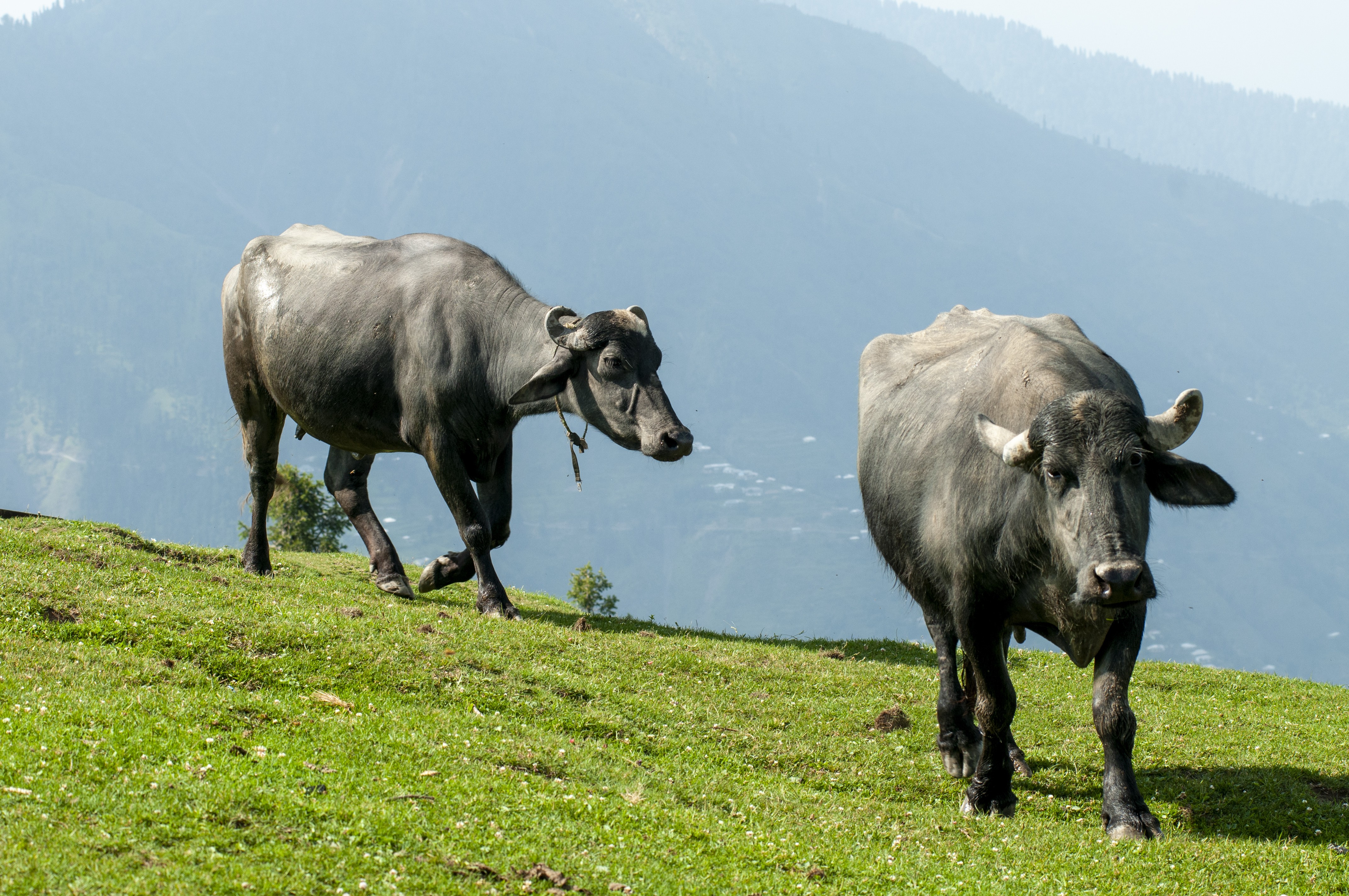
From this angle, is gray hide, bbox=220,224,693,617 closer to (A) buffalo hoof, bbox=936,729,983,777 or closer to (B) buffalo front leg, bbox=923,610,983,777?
(B) buffalo front leg, bbox=923,610,983,777

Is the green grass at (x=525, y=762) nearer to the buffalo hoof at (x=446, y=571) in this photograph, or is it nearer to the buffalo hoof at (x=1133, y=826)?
the buffalo hoof at (x=1133, y=826)

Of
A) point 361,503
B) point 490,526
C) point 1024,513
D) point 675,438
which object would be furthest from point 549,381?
point 1024,513

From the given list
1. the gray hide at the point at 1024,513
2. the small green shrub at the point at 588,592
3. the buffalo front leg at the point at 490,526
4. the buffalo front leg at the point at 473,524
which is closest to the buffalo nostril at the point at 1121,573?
the gray hide at the point at 1024,513

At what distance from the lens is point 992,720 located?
9281mm

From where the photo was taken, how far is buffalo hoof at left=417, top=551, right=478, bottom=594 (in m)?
15.6

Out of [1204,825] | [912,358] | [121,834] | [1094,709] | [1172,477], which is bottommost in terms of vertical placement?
[121,834]

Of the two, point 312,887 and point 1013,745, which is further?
point 1013,745

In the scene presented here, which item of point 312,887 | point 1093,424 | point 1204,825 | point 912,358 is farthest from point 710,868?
point 912,358

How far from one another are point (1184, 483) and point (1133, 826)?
239cm

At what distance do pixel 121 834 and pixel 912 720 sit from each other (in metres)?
7.80

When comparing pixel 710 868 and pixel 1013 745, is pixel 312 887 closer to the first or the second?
pixel 710 868

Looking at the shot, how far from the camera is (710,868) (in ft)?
24.6

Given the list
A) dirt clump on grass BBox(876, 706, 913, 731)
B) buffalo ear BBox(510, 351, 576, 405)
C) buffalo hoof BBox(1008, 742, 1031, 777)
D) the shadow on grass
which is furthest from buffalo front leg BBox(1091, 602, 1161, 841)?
buffalo ear BBox(510, 351, 576, 405)

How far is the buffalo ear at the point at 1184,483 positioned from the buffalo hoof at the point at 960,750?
3.25 metres
